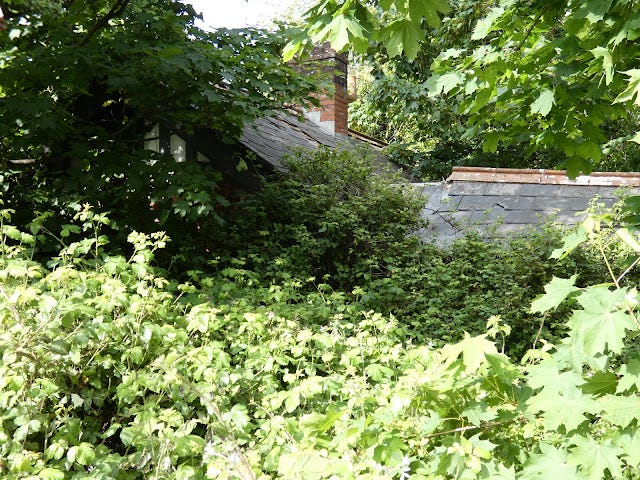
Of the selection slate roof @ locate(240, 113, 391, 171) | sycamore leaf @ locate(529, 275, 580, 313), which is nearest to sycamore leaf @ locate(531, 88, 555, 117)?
sycamore leaf @ locate(529, 275, 580, 313)

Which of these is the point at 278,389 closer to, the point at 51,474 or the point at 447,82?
the point at 51,474

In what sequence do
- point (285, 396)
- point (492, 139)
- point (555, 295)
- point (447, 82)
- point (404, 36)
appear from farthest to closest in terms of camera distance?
1. point (492, 139)
2. point (447, 82)
3. point (285, 396)
4. point (404, 36)
5. point (555, 295)

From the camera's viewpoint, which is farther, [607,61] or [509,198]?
[509,198]

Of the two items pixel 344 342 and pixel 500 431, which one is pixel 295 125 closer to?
pixel 344 342

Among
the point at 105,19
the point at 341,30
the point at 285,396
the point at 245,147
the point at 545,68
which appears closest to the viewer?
the point at 341,30

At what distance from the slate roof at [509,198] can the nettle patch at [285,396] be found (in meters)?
3.47

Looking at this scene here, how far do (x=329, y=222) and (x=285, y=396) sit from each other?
3.91 metres

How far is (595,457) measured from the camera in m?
1.85

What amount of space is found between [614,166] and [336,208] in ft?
28.6

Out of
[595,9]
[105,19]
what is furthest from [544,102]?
[105,19]

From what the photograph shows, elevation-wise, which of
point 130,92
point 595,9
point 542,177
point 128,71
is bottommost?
point 542,177

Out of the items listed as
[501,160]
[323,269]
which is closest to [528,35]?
[323,269]

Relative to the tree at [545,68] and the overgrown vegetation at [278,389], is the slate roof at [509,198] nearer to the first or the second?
the overgrown vegetation at [278,389]

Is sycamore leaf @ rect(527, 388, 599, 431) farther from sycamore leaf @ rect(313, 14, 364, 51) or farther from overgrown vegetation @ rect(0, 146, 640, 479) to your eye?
sycamore leaf @ rect(313, 14, 364, 51)
